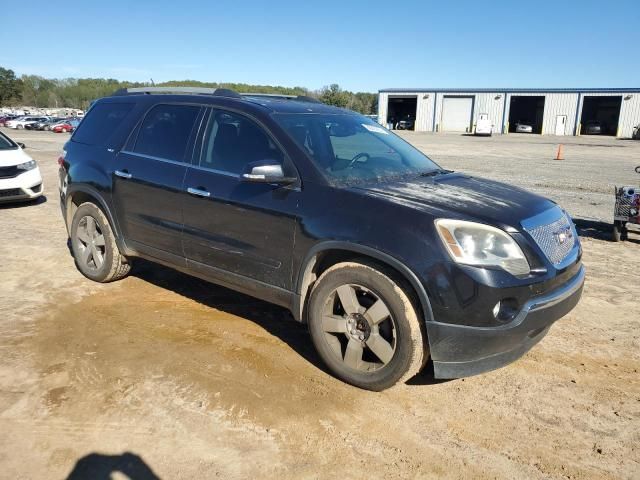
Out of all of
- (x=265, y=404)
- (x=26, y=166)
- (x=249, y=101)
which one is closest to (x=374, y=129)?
(x=249, y=101)

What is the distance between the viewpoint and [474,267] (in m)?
2.95

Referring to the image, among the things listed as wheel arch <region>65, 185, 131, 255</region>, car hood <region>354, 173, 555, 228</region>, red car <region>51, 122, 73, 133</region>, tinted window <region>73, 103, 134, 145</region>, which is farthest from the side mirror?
red car <region>51, 122, 73, 133</region>

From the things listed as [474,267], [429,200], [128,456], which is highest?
[429,200]

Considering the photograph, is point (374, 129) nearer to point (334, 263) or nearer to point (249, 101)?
point (249, 101)

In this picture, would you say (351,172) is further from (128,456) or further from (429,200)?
(128,456)

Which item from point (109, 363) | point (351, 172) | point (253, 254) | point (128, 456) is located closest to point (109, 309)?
point (109, 363)

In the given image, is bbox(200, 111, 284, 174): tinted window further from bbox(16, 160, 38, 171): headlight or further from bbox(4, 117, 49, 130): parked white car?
bbox(4, 117, 49, 130): parked white car

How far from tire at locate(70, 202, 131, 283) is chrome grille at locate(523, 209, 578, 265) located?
3.81 metres

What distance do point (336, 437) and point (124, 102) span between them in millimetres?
3854

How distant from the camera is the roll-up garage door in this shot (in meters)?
61.7

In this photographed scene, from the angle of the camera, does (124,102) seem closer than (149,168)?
No

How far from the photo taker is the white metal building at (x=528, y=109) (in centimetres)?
5569

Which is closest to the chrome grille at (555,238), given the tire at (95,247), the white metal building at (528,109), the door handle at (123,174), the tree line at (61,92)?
the door handle at (123,174)

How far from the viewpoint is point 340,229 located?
10.9ft
